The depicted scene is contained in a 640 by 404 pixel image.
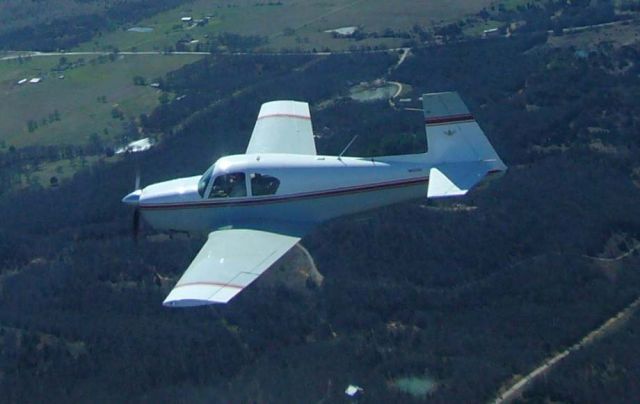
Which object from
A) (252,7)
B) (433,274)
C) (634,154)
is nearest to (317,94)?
(634,154)

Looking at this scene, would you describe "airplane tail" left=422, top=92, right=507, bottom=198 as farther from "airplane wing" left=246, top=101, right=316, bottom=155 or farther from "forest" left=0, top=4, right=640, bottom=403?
"airplane wing" left=246, top=101, right=316, bottom=155

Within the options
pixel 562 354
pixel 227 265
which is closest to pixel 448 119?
pixel 562 354

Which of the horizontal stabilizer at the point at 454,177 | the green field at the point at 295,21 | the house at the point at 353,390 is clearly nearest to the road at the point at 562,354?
the house at the point at 353,390

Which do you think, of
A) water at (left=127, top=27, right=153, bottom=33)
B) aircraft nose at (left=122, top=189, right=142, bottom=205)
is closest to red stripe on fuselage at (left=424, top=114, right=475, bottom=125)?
Result: aircraft nose at (left=122, top=189, right=142, bottom=205)

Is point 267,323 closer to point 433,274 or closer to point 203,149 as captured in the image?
point 433,274

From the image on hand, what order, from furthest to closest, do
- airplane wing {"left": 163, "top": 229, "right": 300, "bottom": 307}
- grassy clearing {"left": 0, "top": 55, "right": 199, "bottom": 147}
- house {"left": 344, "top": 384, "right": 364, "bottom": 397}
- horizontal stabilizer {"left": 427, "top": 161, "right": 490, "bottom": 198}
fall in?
grassy clearing {"left": 0, "top": 55, "right": 199, "bottom": 147}, horizontal stabilizer {"left": 427, "top": 161, "right": 490, "bottom": 198}, house {"left": 344, "top": 384, "right": 364, "bottom": 397}, airplane wing {"left": 163, "top": 229, "right": 300, "bottom": 307}

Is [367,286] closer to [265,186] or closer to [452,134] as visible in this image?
[265,186]
